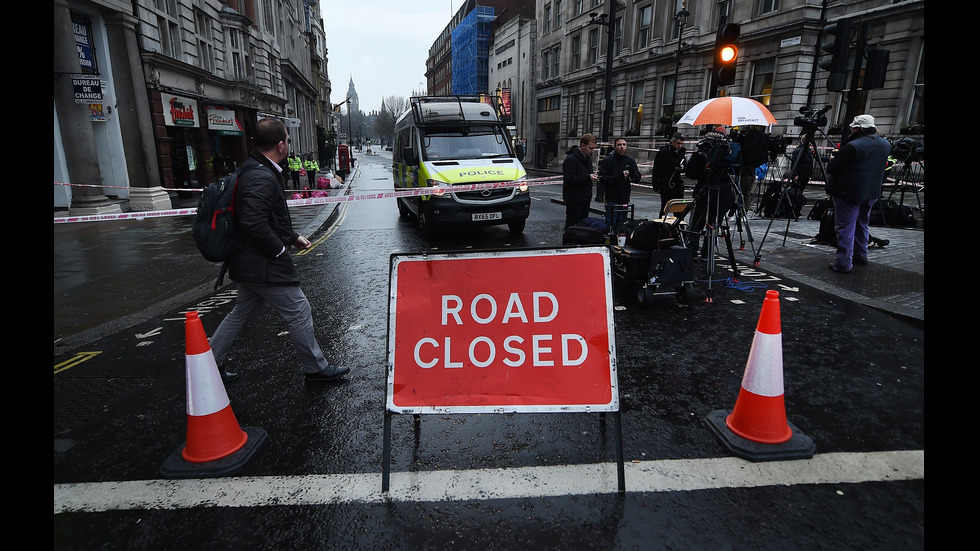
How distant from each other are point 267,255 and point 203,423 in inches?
46.1

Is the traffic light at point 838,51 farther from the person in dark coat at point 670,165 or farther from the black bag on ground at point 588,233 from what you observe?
the black bag on ground at point 588,233

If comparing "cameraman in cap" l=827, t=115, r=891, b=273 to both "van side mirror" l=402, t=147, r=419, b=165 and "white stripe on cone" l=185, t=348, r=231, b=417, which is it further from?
"white stripe on cone" l=185, t=348, r=231, b=417

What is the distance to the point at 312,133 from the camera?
5825cm

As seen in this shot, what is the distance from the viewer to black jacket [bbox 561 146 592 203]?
7348 mm

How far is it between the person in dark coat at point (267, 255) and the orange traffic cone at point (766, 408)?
2902 mm

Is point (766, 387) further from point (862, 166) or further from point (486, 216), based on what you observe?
point (486, 216)

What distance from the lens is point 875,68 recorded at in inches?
293

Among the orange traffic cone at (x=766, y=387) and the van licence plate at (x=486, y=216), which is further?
the van licence plate at (x=486, y=216)

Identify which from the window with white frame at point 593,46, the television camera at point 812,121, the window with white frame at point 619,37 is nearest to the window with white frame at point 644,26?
the window with white frame at point 619,37

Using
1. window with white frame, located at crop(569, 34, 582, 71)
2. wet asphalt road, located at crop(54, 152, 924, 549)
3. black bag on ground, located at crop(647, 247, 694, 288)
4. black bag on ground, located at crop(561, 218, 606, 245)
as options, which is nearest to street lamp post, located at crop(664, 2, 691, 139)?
window with white frame, located at crop(569, 34, 582, 71)

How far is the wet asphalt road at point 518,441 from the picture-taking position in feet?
7.18

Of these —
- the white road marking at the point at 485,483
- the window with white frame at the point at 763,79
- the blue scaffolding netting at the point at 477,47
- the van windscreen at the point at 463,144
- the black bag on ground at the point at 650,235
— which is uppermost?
the blue scaffolding netting at the point at 477,47

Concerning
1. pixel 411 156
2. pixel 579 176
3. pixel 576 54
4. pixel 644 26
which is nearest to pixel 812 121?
pixel 579 176

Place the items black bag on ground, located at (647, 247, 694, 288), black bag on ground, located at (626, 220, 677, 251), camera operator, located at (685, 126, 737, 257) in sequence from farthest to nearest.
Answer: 1. camera operator, located at (685, 126, 737, 257)
2. black bag on ground, located at (626, 220, 677, 251)
3. black bag on ground, located at (647, 247, 694, 288)
